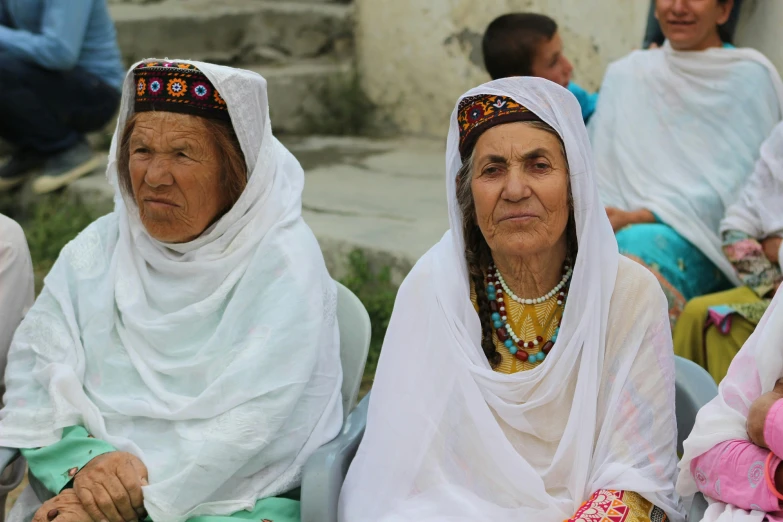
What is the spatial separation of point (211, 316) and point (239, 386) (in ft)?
0.88

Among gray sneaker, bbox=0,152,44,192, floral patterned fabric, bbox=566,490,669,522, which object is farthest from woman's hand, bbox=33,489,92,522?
gray sneaker, bbox=0,152,44,192

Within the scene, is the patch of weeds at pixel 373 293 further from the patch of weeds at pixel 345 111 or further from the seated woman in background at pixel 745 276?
the patch of weeds at pixel 345 111

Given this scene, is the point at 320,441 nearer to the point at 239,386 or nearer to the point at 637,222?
the point at 239,386

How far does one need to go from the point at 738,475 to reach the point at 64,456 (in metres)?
1.70

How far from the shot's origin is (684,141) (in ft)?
14.0

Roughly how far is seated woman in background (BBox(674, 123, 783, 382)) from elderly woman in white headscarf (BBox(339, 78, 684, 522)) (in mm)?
1219

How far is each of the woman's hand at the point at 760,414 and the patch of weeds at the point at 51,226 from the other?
14.0 feet

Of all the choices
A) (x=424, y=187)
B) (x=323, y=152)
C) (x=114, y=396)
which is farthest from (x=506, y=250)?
(x=323, y=152)

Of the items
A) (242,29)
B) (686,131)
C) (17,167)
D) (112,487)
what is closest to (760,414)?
(112,487)

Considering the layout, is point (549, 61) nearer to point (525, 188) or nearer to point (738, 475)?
point (525, 188)

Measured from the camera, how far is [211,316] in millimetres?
2883

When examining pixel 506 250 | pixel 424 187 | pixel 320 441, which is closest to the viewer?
pixel 506 250

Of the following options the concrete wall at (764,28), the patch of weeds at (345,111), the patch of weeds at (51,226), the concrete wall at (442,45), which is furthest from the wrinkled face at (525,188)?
the patch of weeds at (345,111)

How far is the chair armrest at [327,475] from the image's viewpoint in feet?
8.24
